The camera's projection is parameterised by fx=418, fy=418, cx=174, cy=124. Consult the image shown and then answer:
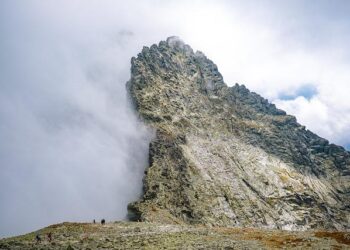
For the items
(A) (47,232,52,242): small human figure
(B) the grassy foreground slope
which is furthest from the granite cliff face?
(A) (47,232,52,242): small human figure

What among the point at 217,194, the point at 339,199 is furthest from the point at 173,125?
the point at 339,199

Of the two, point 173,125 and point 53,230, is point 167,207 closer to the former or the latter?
point 173,125

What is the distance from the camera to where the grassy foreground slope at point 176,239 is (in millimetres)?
51938

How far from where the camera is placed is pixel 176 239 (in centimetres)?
5550

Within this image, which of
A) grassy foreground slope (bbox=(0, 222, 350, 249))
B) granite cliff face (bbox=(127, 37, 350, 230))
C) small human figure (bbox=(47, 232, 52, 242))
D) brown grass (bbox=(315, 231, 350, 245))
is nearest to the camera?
grassy foreground slope (bbox=(0, 222, 350, 249))

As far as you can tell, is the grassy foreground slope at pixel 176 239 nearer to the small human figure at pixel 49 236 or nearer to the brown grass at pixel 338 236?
the brown grass at pixel 338 236

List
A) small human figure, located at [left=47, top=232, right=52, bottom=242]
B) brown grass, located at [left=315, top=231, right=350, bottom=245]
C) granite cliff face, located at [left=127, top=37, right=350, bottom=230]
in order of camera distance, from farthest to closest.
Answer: granite cliff face, located at [left=127, top=37, right=350, bottom=230] → small human figure, located at [left=47, top=232, right=52, bottom=242] → brown grass, located at [left=315, top=231, right=350, bottom=245]

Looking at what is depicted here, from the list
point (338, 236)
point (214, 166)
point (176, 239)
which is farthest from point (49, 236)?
point (214, 166)

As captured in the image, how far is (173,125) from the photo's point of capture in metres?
158

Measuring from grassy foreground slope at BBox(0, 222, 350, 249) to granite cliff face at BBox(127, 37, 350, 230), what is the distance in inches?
1698

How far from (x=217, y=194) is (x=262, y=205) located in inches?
836

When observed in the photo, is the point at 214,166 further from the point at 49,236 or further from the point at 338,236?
the point at 49,236

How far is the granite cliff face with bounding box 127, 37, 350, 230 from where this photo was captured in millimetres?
129625

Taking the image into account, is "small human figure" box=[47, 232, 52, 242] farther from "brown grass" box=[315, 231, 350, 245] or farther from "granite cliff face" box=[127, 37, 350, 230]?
"granite cliff face" box=[127, 37, 350, 230]
